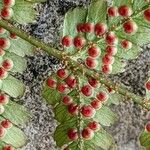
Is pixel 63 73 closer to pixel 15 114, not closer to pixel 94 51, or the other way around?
pixel 94 51

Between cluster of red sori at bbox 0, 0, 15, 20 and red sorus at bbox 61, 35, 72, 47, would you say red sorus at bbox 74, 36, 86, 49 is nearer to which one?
red sorus at bbox 61, 35, 72, 47

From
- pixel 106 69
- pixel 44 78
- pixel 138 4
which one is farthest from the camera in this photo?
pixel 44 78

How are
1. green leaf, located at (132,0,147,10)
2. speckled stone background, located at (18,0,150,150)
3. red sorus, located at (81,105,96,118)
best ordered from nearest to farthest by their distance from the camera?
green leaf, located at (132,0,147,10), red sorus, located at (81,105,96,118), speckled stone background, located at (18,0,150,150)

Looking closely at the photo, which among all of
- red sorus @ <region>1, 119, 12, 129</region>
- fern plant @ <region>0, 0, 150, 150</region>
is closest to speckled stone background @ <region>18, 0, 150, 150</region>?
fern plant @ <region>0, 0, 150, 150</region>

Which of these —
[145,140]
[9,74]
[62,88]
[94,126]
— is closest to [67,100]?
[62,88]

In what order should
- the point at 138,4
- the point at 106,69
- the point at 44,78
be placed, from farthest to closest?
1. the point at 44,78
2. the point at 106,69
3. the point at 138,4

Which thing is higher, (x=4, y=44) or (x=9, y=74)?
(x=4, y=44)

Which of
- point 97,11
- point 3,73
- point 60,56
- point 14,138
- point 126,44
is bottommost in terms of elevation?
point 14,138
